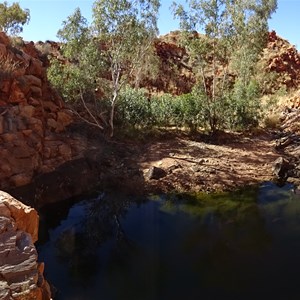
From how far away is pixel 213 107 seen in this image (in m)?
15.1

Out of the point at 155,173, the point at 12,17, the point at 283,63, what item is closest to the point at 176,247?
the point at 155,173

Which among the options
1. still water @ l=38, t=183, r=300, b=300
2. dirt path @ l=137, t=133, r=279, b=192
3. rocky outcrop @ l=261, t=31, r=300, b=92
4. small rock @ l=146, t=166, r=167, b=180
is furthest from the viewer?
rocky outcrop @ l=261, t=31, r=300, b=92

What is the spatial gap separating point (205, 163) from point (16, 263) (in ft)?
29.5

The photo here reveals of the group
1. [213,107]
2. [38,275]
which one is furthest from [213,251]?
[213,107]

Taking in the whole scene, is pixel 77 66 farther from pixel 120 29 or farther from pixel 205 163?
pixel 205 163

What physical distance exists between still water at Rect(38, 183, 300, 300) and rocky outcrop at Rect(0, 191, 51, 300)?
2335 millimetres

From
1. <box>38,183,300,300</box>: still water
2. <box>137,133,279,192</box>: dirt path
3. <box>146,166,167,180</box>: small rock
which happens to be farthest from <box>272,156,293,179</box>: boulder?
<box>146,166,167,180</box>: small rock

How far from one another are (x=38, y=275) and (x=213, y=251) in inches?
170

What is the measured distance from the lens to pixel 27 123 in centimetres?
1121

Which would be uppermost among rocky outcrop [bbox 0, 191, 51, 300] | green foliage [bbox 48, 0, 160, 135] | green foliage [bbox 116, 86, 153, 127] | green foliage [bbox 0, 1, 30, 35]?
green foliage [bbox 0, 1, 30, 35]

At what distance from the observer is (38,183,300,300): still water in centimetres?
614

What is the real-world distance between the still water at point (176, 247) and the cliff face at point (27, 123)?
1833mm

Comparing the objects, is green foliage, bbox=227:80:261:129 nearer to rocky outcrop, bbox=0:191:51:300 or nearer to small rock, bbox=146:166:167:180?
small rock, bbox=146:166:167:180

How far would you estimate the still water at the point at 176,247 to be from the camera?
6137mm
